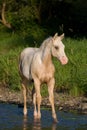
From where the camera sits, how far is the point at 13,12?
126 ft

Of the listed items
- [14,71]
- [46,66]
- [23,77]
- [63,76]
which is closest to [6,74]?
[14,71]

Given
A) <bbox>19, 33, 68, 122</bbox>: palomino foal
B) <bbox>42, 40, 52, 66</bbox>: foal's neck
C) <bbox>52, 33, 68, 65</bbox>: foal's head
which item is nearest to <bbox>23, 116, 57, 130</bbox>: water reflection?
<bbox>19, 33, 68, 122</bbox>: palomino foal

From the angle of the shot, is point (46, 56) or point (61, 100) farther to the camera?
point (61, 100)

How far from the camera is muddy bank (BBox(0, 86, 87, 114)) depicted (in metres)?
17.7

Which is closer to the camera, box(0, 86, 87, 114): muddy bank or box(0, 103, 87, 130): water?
box(0, 103, 87, 130): water

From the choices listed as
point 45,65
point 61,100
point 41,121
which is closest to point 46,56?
point 45,65

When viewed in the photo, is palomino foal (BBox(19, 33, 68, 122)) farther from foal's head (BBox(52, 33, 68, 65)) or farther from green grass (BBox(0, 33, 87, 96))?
green grass (BBox(0, 33, 87, 96))

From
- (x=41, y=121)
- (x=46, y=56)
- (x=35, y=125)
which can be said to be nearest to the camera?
(x=35, y=125)

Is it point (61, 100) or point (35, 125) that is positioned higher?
point (61, 100)

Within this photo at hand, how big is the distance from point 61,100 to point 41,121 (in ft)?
13.1

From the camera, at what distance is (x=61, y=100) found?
62.5 feet

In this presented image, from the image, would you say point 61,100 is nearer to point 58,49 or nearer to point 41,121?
point 41,121

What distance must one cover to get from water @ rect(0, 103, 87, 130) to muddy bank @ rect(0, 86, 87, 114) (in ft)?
3.26

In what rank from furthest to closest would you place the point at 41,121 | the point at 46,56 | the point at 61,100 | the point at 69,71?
1. the point at 69,71
2. the point at 61,100
3. the point at 46,56
4. the point at 41,121
